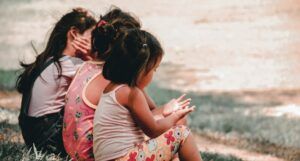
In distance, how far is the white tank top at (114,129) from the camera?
4.12 metres

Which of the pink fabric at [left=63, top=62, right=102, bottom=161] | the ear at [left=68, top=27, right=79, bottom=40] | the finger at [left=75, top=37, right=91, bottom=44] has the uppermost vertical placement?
the ear at [left=68, top=27, right=79, bottom=40]

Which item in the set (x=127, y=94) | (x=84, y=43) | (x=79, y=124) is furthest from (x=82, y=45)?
(x=127, y=94)

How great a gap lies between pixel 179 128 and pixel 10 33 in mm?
10649

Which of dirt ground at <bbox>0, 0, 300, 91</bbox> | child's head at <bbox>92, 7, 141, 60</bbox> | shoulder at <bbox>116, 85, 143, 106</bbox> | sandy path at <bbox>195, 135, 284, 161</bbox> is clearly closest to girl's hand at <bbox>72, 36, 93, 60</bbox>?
child's head at <bbox>92, 7, 141, 60</bbox>

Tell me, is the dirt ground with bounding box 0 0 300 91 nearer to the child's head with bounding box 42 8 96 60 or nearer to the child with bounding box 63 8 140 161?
the child's head with bounding box 42 8 96 60

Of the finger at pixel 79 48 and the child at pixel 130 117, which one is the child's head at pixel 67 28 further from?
the child at pixel 130 117

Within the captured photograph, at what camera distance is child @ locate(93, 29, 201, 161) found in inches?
161

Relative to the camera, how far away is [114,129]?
163 inches

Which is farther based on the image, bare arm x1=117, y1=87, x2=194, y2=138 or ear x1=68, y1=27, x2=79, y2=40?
ear x1=68, y1=27, x2=79, y2=40

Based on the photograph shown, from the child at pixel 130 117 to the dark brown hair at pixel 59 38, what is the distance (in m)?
0.84

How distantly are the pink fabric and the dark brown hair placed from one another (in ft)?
1.81

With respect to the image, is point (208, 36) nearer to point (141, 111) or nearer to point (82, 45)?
point (82, 45)

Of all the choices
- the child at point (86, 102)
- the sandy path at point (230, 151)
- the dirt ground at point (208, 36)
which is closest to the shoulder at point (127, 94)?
the child at point (86, 102)

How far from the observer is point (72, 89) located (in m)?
4.54
